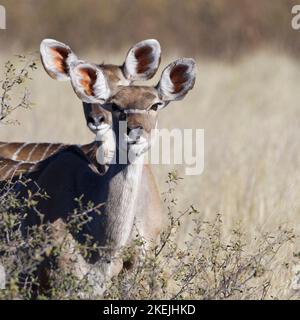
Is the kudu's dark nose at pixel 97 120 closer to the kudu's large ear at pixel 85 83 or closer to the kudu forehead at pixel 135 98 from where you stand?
the kudu's large ear at pixel 85 83

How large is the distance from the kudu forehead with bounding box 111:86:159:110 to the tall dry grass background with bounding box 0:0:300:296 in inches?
49.7

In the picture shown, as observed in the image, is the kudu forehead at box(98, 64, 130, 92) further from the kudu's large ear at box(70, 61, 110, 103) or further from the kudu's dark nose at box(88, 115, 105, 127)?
the kudu's large ear at box(70, 61, 110, 103)

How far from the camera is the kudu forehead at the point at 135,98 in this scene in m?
5.97

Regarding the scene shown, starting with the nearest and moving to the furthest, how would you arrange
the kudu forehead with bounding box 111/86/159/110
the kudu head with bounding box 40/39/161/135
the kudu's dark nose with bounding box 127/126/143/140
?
the kudu's dark nose with bounding box 127/126/143/140, the kudu forehead with bounding box 111/86/159/110, the kudu head with bounding box 40/39/161/135

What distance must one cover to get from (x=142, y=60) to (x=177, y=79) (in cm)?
113

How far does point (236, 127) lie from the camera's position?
11805 millimetres

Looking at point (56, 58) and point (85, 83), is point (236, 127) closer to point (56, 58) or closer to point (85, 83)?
point (56, 58)

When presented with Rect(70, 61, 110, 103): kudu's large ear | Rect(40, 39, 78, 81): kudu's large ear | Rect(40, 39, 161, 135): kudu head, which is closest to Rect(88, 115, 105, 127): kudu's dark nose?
Rect(40, 39, 161, 135): kudu head

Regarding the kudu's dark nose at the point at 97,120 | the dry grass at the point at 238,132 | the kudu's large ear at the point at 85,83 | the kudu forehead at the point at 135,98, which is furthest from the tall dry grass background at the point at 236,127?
the kudu's large ear at the point at 85,83

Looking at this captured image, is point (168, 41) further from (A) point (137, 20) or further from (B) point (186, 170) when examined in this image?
(B) point (186, 170)

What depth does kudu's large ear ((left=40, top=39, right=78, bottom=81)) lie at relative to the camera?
278 inches

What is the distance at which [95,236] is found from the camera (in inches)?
241

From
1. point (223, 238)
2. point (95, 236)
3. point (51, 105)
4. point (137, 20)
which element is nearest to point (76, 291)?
point (95, 236)

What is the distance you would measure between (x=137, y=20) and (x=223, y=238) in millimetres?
16475
